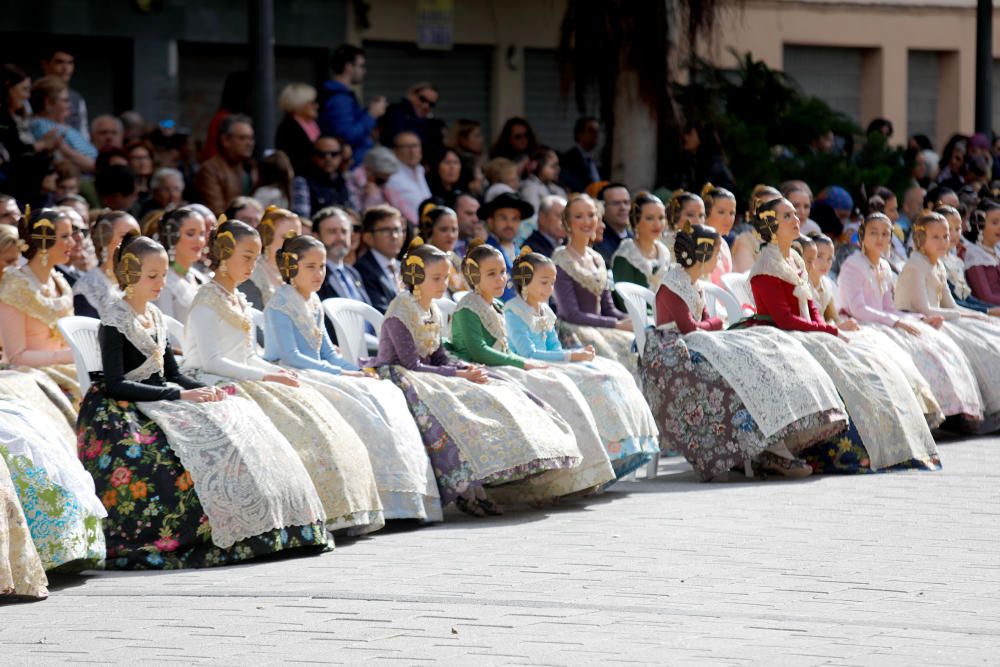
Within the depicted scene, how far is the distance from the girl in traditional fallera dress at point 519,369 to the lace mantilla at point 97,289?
1.59 m

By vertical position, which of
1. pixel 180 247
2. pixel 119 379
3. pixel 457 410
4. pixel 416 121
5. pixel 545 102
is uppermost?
pixel 545 102

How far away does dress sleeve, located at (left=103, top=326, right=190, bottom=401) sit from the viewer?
7879 millimetres

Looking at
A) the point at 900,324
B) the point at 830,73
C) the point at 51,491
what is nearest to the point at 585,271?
the point at 900,324

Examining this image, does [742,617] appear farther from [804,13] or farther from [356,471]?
[804,13]

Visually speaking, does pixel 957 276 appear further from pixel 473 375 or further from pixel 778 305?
pixel 473 375

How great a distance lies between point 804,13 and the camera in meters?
22.9

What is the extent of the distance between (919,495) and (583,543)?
2054mm

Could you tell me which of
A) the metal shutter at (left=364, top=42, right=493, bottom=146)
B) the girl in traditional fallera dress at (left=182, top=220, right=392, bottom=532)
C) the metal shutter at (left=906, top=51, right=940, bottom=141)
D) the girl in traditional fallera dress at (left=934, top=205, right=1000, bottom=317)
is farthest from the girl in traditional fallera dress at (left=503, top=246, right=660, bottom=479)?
the metal shutter at (left=906, top=51, right=940, bottom=141)

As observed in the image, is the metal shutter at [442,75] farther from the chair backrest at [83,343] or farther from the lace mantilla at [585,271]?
the chair backrest at [83,343]

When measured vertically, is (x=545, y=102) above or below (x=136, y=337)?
above

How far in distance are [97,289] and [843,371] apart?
3.70 m

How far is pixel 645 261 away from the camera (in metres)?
11.9

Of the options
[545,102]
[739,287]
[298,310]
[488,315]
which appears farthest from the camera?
[545,102]

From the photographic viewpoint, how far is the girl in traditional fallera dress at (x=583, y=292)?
1131 centimetres
